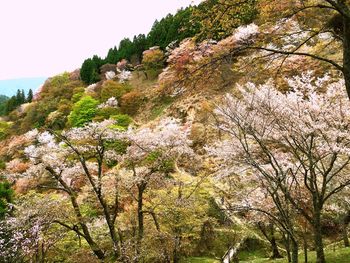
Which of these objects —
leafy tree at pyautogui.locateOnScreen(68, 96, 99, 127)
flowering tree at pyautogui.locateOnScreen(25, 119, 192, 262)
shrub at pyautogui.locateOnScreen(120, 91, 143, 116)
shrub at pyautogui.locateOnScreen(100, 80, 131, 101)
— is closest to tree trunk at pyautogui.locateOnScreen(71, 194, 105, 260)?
flowering tree at pyautogui.locateOnScreen(25, 119, 192, 262)

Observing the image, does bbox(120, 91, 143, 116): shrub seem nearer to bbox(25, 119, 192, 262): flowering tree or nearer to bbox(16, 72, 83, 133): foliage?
bbox(16, 72, 83, 133): foliage

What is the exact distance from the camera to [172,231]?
1833 centimetres

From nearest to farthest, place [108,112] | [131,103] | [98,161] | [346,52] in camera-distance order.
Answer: [346,52] → [98,161] → [108,112] → [131,103]

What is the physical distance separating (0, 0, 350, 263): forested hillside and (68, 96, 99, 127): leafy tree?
24.7 meters

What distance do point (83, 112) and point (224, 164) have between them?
38.4 m

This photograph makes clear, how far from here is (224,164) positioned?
667 inches

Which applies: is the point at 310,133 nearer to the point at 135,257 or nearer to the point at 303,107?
the point at 303,107

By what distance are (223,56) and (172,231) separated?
13.8 meters

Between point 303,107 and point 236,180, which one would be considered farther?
point 236,180

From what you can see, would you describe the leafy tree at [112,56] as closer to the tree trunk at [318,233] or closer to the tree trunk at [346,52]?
the tree trunk at [318,233]

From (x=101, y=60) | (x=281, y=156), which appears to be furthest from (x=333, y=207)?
(x=101, y=60)


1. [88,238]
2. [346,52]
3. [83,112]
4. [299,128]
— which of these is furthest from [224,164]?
[83,112]

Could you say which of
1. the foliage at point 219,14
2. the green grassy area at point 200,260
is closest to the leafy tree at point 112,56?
the green grassy area at point 200,260

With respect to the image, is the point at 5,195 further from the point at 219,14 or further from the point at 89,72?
the point at 89,72
